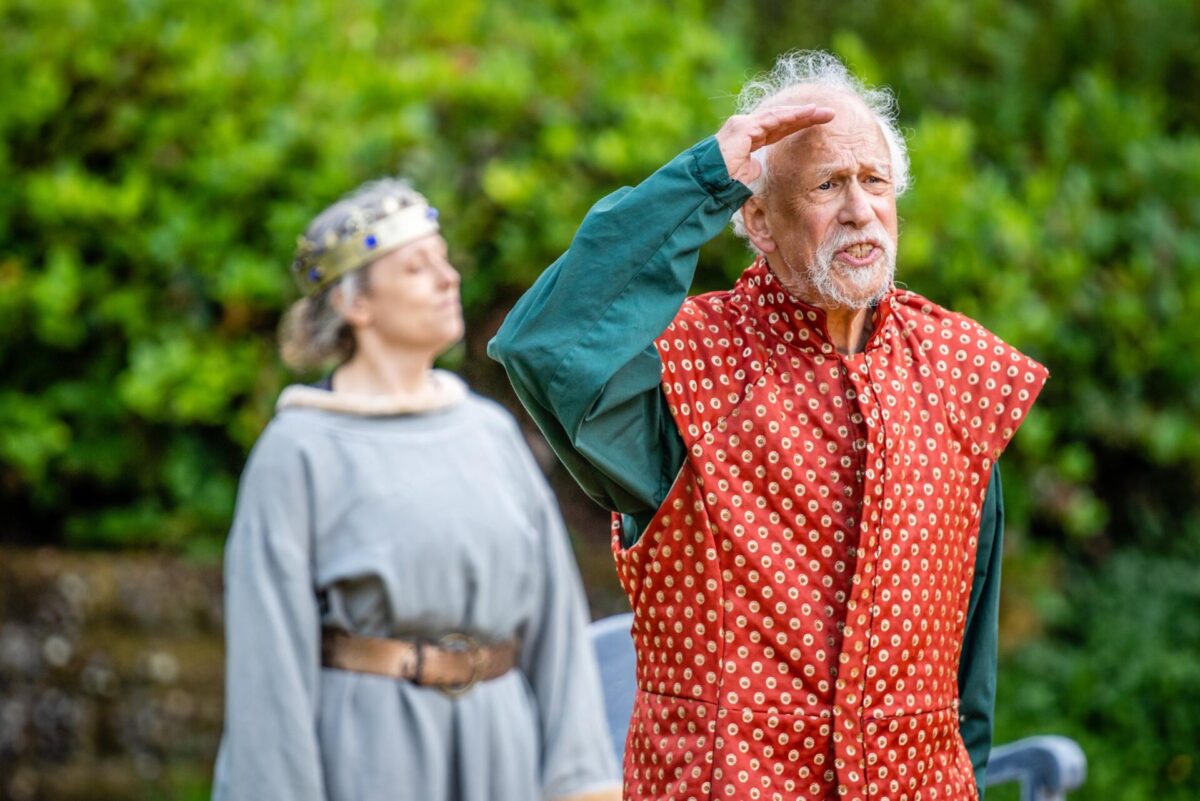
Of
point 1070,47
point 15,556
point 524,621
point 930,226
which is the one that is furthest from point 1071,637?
point 15,556

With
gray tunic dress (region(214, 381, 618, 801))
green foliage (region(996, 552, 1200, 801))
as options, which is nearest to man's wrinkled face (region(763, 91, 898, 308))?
gray tunic dress (region(214, 381, 618, 801))

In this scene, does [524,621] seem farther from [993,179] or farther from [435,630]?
[993,179]

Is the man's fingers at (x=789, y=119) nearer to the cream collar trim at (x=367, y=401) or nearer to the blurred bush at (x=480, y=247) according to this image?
the cream collar trim at (x=367, y=401)

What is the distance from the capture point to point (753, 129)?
2277mm

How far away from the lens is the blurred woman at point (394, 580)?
12.2 feet

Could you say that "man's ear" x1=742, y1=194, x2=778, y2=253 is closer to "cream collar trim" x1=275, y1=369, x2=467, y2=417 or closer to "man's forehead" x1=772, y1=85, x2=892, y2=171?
"man's forehead" x1=772, y1=85, x2=892, y2=171

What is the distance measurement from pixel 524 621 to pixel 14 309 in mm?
2786

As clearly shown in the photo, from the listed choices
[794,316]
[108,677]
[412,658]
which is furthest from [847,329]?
[108,677]

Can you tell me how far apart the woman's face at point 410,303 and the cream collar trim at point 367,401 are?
12 cm

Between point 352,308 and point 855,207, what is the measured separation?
204 cm

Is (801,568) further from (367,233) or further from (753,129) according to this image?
(367,233)

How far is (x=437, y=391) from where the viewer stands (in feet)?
13.6

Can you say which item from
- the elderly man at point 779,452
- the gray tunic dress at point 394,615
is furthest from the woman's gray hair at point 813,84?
the gray tunic dress at point 394,615

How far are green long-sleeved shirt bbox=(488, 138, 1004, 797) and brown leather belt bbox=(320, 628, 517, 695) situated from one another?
63.8 inches
